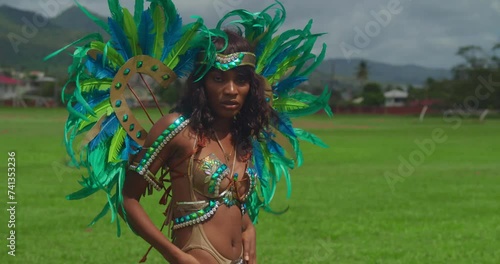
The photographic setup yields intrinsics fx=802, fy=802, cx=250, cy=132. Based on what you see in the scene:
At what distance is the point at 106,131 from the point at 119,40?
408 mm

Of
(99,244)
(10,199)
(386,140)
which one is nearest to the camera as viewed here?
(99,244)

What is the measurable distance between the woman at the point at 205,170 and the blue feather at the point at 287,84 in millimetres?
384

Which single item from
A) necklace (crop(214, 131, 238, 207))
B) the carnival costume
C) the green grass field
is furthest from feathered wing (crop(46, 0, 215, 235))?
the green grass field

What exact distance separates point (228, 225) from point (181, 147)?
40cm

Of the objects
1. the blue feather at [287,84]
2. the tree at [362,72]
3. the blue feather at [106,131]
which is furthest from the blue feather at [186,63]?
the tree at [362,72]

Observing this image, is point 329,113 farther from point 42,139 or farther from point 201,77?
point 42,139

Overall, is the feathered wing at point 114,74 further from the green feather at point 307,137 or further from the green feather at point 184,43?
the green feather at point 307,137

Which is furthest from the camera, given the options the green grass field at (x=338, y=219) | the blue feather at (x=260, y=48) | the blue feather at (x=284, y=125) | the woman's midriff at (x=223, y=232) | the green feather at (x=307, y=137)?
the green grass field at (x=338, y=219)

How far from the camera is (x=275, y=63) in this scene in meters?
3.90

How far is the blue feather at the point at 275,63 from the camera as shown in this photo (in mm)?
3879

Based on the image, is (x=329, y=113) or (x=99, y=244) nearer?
(x=329, y=113)

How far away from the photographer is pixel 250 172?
365 cm

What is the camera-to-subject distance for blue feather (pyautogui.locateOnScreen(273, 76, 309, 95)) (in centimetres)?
398

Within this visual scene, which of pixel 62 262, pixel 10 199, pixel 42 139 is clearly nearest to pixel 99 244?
pixel 62 262
